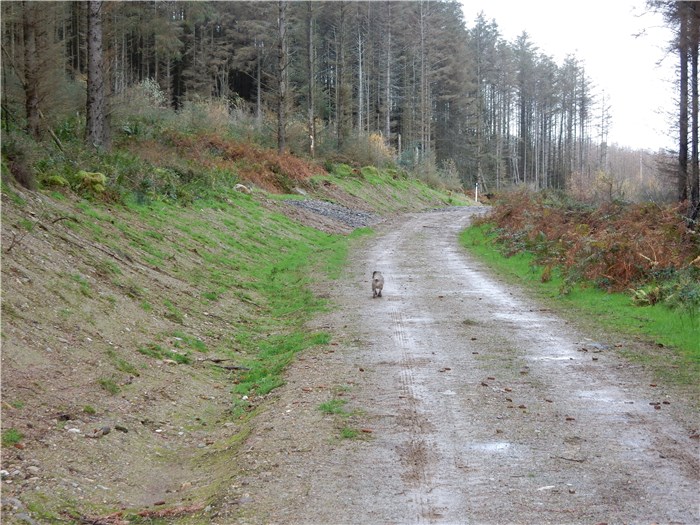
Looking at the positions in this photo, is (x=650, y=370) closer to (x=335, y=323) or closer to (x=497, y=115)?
(x=335, y=323)

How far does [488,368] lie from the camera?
8445 millimetres

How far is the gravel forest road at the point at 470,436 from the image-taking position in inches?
187

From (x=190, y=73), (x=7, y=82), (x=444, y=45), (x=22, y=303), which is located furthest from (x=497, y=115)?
(x=22, y=303)

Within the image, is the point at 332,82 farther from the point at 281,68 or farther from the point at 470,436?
the point at 470,436

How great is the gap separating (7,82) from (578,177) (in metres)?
57.4

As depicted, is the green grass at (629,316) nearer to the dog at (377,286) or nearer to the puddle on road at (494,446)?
the puddle on road at (494,446)

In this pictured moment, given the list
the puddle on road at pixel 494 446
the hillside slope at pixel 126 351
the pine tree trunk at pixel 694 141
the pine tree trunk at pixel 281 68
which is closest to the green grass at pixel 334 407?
the hillside slope at pixel 126 351

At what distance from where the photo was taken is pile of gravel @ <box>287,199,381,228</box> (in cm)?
2817

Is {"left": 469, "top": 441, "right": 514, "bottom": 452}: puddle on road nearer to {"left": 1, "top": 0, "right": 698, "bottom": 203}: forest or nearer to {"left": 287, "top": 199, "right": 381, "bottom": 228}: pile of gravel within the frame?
{"left": 1, "top": 0, "right": 698, "bottom": 203}: forest

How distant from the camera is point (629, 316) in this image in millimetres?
11648

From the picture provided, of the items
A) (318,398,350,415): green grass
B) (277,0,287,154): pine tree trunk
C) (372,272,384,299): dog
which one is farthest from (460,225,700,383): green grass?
(277,0,287,154): pine tree trunk

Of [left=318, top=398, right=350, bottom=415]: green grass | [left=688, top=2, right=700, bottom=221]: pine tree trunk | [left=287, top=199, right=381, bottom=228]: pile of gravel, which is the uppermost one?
[left=688, top=2, right=700, bottom=221]: pine tree trunk

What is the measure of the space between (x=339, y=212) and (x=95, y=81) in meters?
13.8

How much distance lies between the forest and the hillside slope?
3459 millimetres
